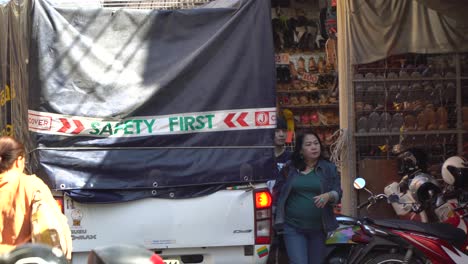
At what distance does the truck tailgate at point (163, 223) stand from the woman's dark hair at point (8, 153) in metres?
1.21

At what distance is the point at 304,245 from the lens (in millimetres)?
6871

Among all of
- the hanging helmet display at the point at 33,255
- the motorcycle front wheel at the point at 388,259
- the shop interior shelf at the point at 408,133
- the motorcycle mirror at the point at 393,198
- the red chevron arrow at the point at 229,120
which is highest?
the red chevron arrow at the point at 229,120

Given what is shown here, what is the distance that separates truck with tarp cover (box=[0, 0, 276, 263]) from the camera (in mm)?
6473

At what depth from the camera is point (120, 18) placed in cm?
670

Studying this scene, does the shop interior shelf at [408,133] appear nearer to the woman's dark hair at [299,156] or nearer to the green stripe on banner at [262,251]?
the woman's dark hair at [299,156]

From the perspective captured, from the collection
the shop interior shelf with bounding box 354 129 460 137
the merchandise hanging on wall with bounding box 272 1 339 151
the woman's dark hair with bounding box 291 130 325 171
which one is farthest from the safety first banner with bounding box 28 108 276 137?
the merchandise hanging on wall with bounding box 272 1 339 151

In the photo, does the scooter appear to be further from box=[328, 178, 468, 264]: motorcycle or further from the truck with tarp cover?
the truck with tarp cover

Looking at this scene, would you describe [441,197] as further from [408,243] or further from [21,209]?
[21,209]

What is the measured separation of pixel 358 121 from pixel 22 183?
5743mm

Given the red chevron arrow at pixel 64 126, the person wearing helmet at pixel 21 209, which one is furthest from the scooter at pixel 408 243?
the person wearing helmet at pixel 21 209

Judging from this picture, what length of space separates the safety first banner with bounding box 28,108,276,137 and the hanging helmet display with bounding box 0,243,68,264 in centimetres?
334

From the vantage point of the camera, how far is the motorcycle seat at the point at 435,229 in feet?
22.3

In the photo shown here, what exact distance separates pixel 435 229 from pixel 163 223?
249 cm

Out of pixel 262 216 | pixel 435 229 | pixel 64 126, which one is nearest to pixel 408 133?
pixel 435 229
